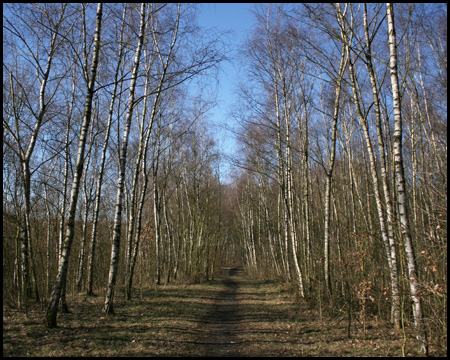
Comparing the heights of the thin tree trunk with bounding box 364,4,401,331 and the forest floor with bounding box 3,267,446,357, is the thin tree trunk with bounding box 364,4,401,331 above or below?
above

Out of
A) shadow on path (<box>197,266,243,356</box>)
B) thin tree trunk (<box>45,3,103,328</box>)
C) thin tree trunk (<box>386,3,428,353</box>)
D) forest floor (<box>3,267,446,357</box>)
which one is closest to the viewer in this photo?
thin tree trunk (<box>386,3,428,353</box>)

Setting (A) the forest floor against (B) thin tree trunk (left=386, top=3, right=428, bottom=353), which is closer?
(B) thin tree trunk (left=386, top=3, right=428, bottom=353)

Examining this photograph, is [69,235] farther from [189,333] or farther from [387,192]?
[387,192]

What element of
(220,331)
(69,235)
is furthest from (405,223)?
(69,235)

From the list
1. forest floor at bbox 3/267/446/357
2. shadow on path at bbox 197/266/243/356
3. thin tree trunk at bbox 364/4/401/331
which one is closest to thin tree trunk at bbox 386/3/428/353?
forest floor at bbox 3/267/446/357

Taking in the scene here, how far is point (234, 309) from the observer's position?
8664mm

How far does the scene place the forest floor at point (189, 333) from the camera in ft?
15.3

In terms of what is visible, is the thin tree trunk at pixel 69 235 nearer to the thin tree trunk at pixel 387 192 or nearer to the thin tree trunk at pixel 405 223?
the thin tree trunk at pixel 387 192

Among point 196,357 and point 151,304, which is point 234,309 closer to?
point 151,304

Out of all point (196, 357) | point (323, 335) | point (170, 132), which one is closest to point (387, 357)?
point (323, 335)

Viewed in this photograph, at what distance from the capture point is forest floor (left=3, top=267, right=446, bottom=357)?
4672 mm

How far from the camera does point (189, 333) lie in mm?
5891

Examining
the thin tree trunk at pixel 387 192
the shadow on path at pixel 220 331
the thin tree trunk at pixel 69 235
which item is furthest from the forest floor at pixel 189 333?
the thin tree trunk at pixel 387 192

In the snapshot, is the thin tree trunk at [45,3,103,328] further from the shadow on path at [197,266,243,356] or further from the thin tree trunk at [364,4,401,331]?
the thin tree trunk at [364,4,401,331]
